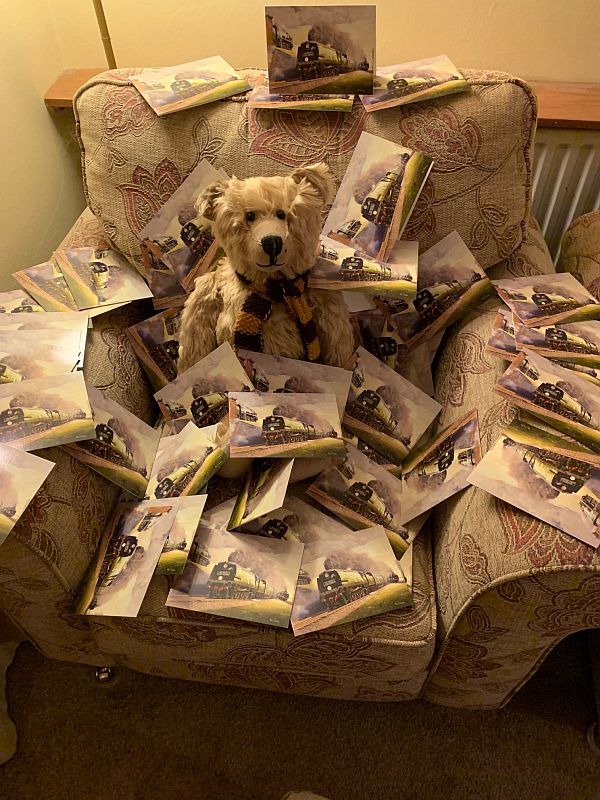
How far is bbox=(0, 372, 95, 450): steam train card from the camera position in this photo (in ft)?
3.12

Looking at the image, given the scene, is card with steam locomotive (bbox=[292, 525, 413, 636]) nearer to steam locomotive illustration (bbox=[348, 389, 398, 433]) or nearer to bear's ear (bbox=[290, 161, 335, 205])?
steam locomotive illustration (bbox=[348, 389, 398, 433])

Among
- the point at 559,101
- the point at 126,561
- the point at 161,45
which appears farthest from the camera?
the point at 161,45

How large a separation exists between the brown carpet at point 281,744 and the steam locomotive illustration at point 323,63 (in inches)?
50.4

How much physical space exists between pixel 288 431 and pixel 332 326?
22cm

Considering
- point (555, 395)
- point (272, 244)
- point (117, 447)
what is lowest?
point (117, 447)

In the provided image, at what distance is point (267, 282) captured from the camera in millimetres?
1048

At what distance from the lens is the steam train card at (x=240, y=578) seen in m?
0.93

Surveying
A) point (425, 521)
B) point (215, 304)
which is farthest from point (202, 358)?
point (425, 521)

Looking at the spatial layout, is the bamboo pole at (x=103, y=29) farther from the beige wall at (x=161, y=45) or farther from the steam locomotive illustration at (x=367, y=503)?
the steam locomotive illustration at (x=367, y=503)

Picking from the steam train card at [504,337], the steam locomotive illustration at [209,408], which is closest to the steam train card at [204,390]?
the steam locomotive illustration at [209,408]

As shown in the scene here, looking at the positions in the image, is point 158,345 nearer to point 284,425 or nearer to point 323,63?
point 284,425

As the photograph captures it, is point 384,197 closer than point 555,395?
No

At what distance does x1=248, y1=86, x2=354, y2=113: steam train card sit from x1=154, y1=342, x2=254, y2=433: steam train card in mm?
473

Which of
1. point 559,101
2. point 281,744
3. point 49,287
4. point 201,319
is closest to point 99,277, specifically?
point 49,287
